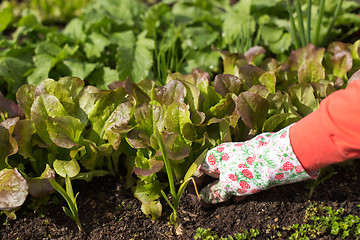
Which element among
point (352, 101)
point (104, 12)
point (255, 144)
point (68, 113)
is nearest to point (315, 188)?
point (255, 144)

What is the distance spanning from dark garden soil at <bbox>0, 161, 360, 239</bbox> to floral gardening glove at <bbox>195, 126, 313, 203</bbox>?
0.09 m

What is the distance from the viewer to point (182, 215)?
5.47 feet

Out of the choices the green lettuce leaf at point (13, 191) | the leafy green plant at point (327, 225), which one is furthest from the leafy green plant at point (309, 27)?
the green lettuce leaf at point (13, 191)

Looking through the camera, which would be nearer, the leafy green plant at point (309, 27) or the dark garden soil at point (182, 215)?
the dark garden soil at point (182, 215)

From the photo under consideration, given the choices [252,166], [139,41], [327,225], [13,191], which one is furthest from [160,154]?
[139,41]

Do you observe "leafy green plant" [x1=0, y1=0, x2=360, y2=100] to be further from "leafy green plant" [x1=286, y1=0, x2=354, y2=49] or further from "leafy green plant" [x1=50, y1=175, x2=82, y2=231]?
"leafy green plant" [x1=50, y1=175, x2=82, y2=231]

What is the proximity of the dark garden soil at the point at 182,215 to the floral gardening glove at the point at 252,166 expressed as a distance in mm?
93

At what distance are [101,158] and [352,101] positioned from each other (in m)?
1.07

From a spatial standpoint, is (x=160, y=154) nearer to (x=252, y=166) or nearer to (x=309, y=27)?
(x=252, y=166)

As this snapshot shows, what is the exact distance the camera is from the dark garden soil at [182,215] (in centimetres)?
160

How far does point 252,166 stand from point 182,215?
1.19ft

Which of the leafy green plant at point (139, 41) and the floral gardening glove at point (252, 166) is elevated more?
the leafy green plant at point (139, 41)

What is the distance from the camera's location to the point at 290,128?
4.97 ft

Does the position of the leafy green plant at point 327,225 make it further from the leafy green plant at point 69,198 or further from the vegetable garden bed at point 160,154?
the leafy green plant at point 69,198
